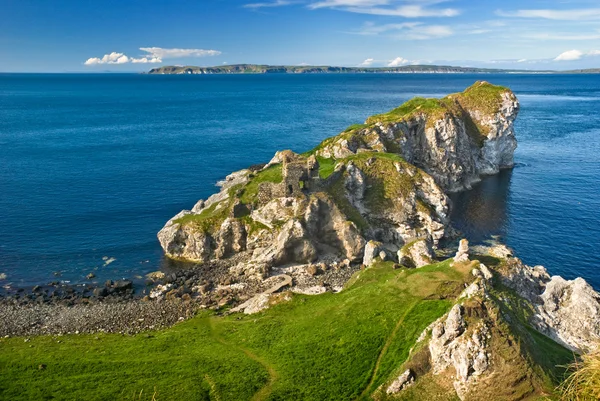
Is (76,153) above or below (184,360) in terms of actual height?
above

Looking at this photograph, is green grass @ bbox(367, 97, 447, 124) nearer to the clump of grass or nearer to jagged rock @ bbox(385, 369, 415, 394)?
jagged rock @ bbox(385, 369, 415, 394)

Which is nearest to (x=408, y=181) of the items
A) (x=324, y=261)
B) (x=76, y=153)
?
(x=324, y=261)

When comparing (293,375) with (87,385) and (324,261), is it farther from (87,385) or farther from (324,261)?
(324,261)

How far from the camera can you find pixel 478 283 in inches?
1260

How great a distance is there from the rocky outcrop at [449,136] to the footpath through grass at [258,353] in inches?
1660

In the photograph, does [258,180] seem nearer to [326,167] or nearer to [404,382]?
[326,167]

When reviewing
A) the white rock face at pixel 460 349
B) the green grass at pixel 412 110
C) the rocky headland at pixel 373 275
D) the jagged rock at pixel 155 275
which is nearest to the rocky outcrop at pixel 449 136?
the green grass at pixel 412 110

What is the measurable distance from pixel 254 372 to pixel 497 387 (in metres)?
16.7

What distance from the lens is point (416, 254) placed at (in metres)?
51.6

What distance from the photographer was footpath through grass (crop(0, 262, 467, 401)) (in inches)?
1261

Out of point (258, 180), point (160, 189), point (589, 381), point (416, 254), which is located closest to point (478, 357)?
point (589, 381)

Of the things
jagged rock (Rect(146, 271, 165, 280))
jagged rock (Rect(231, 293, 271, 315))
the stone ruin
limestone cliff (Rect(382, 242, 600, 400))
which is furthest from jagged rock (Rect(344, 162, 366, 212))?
limestone cliff (Rect(382, 242, 600, 400))

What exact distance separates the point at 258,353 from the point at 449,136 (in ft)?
231

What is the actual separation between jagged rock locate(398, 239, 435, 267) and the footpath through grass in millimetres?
8200
